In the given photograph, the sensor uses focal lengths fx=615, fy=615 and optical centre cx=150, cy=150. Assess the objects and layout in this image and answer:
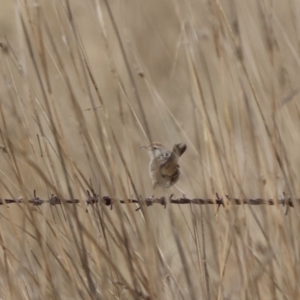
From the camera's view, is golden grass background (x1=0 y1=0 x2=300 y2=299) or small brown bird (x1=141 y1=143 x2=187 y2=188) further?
small brown bird (x1=141 y1=143 x2=187 y2=188)

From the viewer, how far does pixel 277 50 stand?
63.6 inches

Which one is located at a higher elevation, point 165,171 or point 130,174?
point 165,171

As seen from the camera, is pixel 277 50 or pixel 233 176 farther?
pixel 277 50

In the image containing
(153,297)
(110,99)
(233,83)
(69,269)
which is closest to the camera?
(153,297)

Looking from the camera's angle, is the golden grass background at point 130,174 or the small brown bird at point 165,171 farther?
the small brown bird at point 165,171

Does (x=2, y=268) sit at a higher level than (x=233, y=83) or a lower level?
lower

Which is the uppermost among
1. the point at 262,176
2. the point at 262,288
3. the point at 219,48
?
the point at 219,48

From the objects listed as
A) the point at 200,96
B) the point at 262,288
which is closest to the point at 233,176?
the point at 200,96

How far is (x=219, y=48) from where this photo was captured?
145cm

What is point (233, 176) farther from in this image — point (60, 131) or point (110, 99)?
point (110, 99)

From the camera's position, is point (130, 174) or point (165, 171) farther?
point (165, 171)

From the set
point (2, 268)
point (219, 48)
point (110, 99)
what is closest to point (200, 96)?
point (219, 48)

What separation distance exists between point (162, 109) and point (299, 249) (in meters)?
0.50

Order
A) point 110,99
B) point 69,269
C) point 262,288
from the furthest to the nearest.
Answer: point 110,99 < point 262,288 < point 69,269
